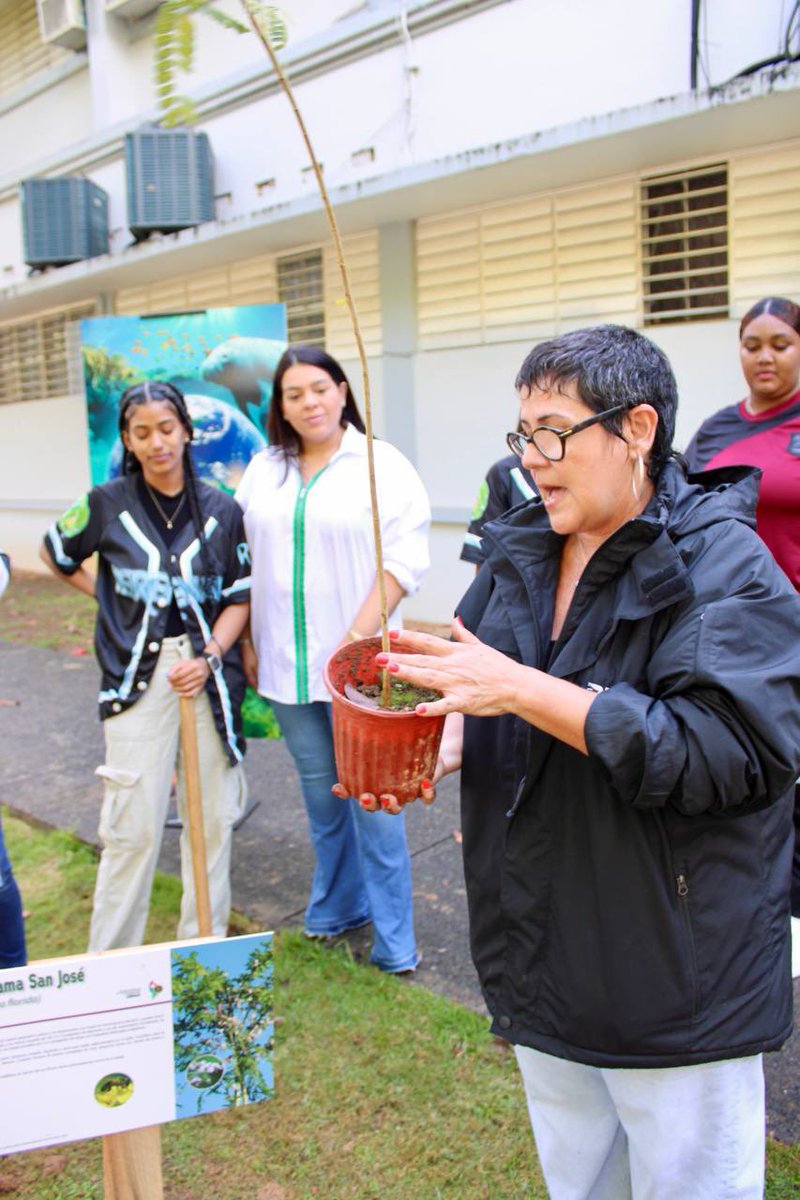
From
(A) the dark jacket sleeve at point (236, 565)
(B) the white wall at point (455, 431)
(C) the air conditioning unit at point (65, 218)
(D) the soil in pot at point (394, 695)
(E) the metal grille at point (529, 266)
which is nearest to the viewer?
(D) the soil in pot at point (394, 695)

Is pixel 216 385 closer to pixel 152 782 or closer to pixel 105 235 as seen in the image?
pixel 152 782

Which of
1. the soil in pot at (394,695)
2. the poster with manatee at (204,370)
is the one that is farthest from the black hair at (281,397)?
the soil in pot at (394,695)

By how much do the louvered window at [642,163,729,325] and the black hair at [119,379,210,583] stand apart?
4555mm

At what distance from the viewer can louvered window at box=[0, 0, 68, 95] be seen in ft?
39.6

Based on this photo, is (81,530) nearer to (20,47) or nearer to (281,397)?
(281,397)

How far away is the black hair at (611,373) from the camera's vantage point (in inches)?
62.2

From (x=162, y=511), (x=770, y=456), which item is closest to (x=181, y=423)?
(x=162, y=511)

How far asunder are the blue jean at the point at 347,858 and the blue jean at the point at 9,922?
995 mm

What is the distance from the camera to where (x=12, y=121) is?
492 inches

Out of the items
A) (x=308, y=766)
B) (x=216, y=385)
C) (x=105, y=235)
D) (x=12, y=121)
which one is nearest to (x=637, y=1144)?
(x=308, y=766)

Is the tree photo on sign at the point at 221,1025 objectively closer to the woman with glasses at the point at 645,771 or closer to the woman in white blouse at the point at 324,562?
the woman with glasses at the point at 645,771

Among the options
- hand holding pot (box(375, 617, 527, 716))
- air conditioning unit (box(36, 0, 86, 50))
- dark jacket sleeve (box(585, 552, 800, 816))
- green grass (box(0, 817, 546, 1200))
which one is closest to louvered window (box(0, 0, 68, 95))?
air conditioning unit (box(36, 0, 86, 50))

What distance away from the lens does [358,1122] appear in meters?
2.65

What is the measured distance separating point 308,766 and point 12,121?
39.9 feet
